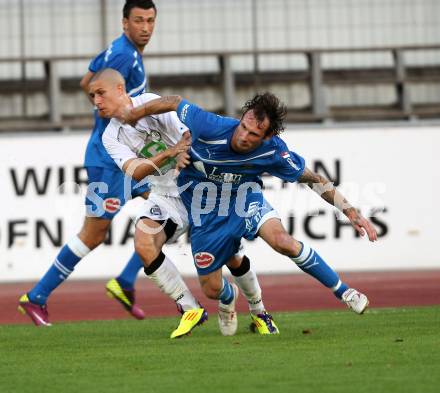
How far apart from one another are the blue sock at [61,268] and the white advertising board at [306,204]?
512 cm

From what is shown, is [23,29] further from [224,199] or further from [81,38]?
[224,199]

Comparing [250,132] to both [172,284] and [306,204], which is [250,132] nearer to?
[172,284]

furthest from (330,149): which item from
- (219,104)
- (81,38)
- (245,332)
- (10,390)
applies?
(10,390)

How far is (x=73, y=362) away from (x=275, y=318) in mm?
3513

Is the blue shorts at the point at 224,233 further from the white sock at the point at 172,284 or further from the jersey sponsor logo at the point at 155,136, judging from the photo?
the jersey sponsor logo at the point at 155,136

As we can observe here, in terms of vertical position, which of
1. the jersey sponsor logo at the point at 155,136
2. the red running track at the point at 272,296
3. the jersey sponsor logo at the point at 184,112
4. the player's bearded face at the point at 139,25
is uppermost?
the player's bearded face at the point at 139,25

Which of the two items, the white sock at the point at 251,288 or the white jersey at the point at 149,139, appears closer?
the white sock at the point at 251,288

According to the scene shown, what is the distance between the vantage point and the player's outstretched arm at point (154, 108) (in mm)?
9328

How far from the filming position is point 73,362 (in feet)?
26.9

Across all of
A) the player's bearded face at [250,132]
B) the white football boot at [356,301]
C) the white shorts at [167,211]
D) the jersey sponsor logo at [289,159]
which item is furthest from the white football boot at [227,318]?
the player's bearded face at [250,132]

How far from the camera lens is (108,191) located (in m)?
11.1

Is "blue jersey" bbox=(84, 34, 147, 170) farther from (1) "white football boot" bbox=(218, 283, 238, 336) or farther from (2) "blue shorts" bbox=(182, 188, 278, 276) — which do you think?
(1) "white football boot" bbox=(218, 283, 238, 336)

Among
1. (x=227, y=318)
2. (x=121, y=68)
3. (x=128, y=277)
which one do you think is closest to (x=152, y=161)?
(x=227, y=318)

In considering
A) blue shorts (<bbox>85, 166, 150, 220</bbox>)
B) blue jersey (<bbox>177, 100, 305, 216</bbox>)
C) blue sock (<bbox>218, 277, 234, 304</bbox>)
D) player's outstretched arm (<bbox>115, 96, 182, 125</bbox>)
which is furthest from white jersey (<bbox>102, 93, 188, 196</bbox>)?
blue shorts (<bbox>85, 166, 150, 220</bbox>)
